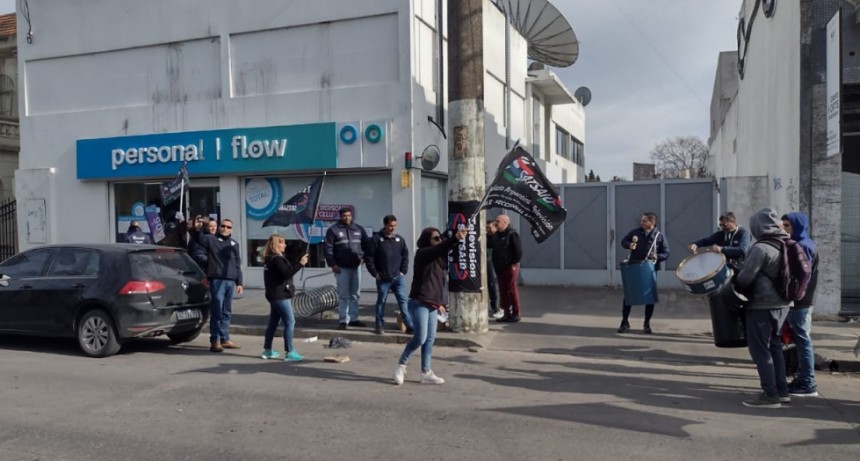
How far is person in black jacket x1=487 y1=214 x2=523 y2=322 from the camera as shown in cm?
1105

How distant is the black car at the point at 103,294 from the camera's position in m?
8.70

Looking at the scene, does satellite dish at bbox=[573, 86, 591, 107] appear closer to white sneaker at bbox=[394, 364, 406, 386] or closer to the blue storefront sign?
the blue storefront sign

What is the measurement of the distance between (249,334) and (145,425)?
501cm

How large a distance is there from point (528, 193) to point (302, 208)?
4203 mm

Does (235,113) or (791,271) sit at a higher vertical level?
(235,113)

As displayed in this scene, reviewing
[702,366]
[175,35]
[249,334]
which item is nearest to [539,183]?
[702,366]

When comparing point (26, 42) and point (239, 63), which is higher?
point (26, 42)

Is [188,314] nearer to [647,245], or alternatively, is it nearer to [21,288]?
[21,288]

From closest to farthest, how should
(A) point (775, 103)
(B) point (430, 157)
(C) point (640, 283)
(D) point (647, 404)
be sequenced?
1. (D) point (647, 404)
2. (C) point (640, 283)
3. (A) point (775, 103)
4. (B) point (430, 157)

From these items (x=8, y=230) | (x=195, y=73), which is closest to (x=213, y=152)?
(x=195, y=73)

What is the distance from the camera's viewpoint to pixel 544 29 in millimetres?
21016

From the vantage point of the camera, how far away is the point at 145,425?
5.80 m

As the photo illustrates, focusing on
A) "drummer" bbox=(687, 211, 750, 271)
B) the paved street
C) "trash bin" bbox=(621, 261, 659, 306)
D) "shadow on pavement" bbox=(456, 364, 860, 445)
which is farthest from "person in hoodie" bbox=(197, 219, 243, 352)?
"drummer" bbox=(687, 211, 750, 271)

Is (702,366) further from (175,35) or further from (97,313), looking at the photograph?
(175,35)
